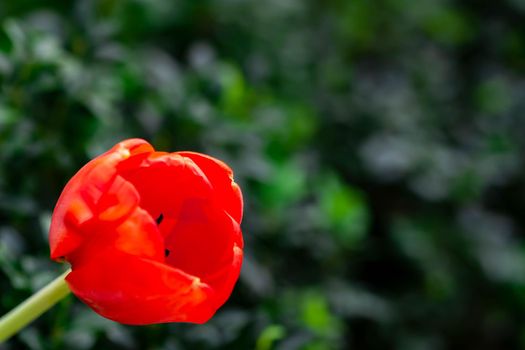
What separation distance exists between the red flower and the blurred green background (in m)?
0.29

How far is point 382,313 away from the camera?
7.32ft

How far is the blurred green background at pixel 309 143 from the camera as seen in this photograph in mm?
1367

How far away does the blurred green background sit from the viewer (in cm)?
137

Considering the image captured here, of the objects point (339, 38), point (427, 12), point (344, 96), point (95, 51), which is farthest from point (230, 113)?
point (427, 12)

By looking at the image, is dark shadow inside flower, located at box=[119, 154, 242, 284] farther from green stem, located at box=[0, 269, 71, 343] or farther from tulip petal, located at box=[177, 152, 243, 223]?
green stem, located at box=[0, 269, 71, 343]

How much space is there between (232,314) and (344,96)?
1370 mm

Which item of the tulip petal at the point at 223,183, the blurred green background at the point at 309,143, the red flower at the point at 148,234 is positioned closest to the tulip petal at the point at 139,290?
the red flower at the point at 148,234

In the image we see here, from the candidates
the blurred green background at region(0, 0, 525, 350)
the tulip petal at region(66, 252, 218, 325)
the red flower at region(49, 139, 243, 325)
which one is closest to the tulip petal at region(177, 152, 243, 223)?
the red flower at region(49, 139, 243, 325)

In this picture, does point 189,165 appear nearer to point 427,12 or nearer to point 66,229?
point 66,229

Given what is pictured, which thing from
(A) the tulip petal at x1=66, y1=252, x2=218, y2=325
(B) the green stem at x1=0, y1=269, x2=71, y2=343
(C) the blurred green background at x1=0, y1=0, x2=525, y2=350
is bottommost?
(C) the blurred green background at x1=0, y1=0, x2=525, y2=350

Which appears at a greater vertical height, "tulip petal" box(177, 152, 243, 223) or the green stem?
"tulip petal" box(177, 152, 243, 223)

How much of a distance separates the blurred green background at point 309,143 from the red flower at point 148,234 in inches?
11.5

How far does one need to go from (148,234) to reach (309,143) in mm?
1570

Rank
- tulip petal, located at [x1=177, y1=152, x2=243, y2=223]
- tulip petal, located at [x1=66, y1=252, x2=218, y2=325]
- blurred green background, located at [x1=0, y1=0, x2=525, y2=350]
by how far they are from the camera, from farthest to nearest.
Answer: blurred green background, located at [x1=0, y1=0, x2=525, y2=350] → tulip petal, located at [x1=177, y1=152, x2=243, y2=223] → tulip petal, located at [x1=66, y1=252, x2=218, y2=325]
